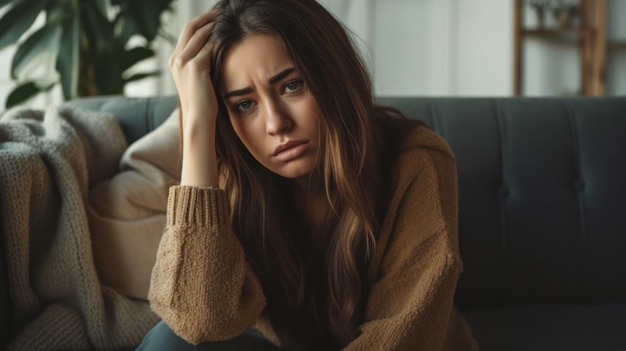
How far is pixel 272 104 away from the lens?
94 cm

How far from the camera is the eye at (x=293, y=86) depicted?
3.12 ft

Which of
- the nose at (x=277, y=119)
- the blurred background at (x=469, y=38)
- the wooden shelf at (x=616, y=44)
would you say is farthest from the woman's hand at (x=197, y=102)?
the wooden shelf at (x=616, y=44)

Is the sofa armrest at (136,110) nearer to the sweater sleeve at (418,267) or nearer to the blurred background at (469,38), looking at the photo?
the sweater sleeve at (418,267)

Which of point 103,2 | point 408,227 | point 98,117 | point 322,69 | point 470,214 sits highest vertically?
point 103,2

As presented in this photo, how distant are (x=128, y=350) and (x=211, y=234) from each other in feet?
1.27

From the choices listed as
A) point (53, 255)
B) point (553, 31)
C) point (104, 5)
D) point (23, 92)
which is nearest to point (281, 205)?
point (53, 255)

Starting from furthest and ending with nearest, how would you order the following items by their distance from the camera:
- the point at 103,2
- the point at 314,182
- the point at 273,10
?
the point at 103,2 < the point at 314,182 < the point at 273,10

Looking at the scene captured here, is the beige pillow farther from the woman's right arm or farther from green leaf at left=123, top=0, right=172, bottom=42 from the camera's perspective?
green leaf at left=123, top=0, right=172, bottom=42

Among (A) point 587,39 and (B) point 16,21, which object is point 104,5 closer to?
(B) point 16,21

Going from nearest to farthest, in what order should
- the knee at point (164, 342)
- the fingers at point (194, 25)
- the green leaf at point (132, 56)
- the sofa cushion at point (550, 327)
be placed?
1. the knee at point (164, 342)
2. the fingers at point (194, 25)
3. the sofa cushion at point (550, 327)
4. the green leaf at point (132, 56)

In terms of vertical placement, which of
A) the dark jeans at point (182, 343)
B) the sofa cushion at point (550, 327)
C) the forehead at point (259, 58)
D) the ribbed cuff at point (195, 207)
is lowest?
the sofa cushion at point (550, 327)

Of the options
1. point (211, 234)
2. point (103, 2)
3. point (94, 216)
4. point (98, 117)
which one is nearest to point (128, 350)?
point (94, 216)

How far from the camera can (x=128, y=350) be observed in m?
1.21

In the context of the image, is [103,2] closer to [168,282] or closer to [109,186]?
[109,186]
